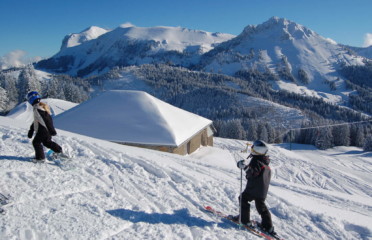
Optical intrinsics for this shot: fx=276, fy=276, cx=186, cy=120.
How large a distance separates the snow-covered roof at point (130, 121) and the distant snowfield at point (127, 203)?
11866mm

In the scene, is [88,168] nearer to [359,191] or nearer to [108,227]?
[108,227]

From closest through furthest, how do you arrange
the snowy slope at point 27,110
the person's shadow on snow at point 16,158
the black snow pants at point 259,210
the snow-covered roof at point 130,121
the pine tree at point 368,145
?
the black snow pants at point 259,210
the person's shadow on snow at point 16,158
the snow-covered roof at point 130,121
the snowy slope at point 27,110
the pine tree at point 368,145

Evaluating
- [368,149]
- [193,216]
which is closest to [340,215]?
[193,216]

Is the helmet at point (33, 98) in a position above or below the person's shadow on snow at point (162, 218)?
above

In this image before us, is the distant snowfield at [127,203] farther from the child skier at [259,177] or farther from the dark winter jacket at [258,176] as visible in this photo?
the dark winter jacket at [258,176]

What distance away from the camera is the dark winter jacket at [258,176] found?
5.37 meters

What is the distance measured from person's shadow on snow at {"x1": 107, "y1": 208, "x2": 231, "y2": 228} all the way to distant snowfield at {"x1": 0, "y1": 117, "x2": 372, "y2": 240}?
0.02 metres

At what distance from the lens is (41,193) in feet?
18.4

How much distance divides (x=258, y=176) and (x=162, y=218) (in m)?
2.07

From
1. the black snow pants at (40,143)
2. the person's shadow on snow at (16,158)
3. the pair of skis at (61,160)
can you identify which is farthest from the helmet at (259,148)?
the person's shadow on snow at (16,158)

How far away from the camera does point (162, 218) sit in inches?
217

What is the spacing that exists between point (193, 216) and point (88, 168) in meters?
3.37

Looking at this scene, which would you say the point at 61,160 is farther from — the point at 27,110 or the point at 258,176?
the point at 27,110

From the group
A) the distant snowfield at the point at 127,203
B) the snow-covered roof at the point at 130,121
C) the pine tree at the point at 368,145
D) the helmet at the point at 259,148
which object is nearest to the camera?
the distant snowfield at the point at 127,203
